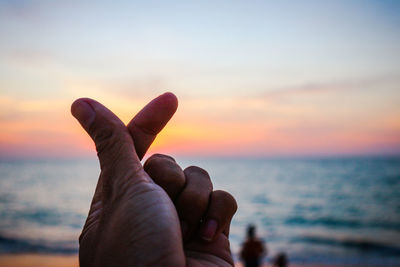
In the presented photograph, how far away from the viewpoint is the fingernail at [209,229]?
1798 millimetres

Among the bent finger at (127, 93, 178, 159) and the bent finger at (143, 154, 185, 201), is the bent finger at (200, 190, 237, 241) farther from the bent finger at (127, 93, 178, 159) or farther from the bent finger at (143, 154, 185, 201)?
the bent finger at (127, 93, 178, 159)

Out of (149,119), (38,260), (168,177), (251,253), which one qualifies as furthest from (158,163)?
(38,260)

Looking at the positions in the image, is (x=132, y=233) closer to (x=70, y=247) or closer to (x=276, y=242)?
(x=70, y=247)

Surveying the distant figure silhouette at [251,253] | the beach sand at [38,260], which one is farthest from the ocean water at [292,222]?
the distant figure silhouette at [251,253]

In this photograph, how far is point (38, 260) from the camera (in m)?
11.5

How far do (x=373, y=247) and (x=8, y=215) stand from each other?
20741 millimetres

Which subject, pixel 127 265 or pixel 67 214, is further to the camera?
pixel 67 214

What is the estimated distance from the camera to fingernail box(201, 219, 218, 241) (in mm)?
1798

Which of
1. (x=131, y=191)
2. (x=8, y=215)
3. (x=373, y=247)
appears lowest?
(x=8, y=215)

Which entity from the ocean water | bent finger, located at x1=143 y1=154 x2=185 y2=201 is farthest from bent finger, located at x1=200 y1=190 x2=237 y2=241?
the ocean water

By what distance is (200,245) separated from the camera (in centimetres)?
187

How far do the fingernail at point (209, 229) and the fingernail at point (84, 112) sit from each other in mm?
825

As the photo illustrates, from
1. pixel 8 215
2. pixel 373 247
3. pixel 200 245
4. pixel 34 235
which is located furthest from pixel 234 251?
pixel 8 215

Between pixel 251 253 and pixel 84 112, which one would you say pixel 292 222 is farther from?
pixel 84 112
